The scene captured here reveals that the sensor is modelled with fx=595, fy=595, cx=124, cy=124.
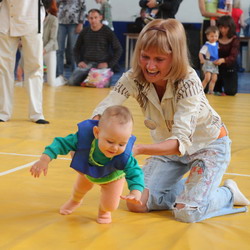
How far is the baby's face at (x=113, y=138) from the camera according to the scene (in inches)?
86.7

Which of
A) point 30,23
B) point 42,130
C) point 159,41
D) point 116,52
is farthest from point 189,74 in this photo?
point 116,52

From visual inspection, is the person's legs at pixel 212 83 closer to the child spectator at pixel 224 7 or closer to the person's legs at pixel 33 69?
the child spectator at pixel 224 7

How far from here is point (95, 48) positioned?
939 centimetres

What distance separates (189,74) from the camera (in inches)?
105

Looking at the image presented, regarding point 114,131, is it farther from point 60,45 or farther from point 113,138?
point 60,45

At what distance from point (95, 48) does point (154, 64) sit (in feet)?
22.7

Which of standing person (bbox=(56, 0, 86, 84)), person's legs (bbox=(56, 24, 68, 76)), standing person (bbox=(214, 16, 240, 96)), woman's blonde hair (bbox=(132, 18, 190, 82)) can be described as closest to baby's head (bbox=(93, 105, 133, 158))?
woman's blonde hair (bbox=(132, 18, 190, 82))

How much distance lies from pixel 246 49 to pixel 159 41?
11.8 m

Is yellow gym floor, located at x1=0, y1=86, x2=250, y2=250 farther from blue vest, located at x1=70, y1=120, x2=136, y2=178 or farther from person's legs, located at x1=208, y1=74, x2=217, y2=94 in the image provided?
person's legs, located at x1=208, y1=74, x2=217, y2=94

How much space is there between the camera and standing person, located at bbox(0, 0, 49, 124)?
5.14 metres

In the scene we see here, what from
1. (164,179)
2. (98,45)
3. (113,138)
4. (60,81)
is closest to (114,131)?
(113,138)

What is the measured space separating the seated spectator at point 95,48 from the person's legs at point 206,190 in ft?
21.9

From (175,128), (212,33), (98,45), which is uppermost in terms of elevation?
(175,128)

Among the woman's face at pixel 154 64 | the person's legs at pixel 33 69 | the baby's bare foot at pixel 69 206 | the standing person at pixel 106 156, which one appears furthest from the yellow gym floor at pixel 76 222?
the person's legs at pixel 33 69
